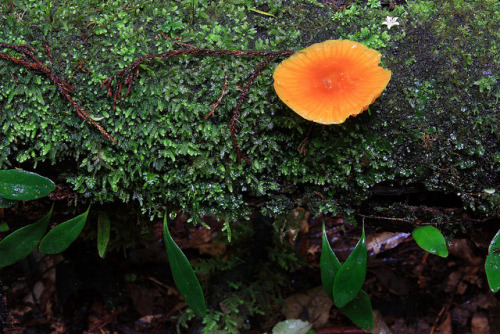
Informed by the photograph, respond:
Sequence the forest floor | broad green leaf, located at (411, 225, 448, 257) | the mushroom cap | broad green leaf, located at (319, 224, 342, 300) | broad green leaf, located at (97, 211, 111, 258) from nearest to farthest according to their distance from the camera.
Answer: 1. the mushroom cap
2. broad green leaf, located at (411, 225, 448, 257)
3. broad green leaf, located at (319, 224, 342, 300)
4. broad green leaf, located at (97, 211, 111, 258)
5. the forest floor

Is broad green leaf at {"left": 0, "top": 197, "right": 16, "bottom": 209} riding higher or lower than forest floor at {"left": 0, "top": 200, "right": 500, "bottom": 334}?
higher

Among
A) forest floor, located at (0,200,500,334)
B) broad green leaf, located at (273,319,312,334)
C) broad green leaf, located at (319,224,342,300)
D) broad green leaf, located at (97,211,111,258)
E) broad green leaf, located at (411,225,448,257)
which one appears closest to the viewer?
broad green leaf, located at (411,225,448,257)

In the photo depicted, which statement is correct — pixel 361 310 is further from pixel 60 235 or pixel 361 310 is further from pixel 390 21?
pixel 60 235

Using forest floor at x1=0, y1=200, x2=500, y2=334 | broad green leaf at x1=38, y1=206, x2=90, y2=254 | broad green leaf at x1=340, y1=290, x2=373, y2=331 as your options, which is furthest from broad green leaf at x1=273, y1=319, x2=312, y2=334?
broad green leaf at x1=38, y1=206, x2=90, y2=254

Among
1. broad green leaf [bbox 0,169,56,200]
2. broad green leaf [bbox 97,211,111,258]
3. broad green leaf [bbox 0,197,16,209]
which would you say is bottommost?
broad green leaf [bbox 97,211,111,258]

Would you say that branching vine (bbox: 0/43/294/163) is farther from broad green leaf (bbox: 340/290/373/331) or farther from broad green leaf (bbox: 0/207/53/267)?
broad green leaf (bbox: 340/290/373/331)

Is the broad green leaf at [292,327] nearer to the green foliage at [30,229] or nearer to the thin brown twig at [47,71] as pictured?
the green foliage at [30,229]
